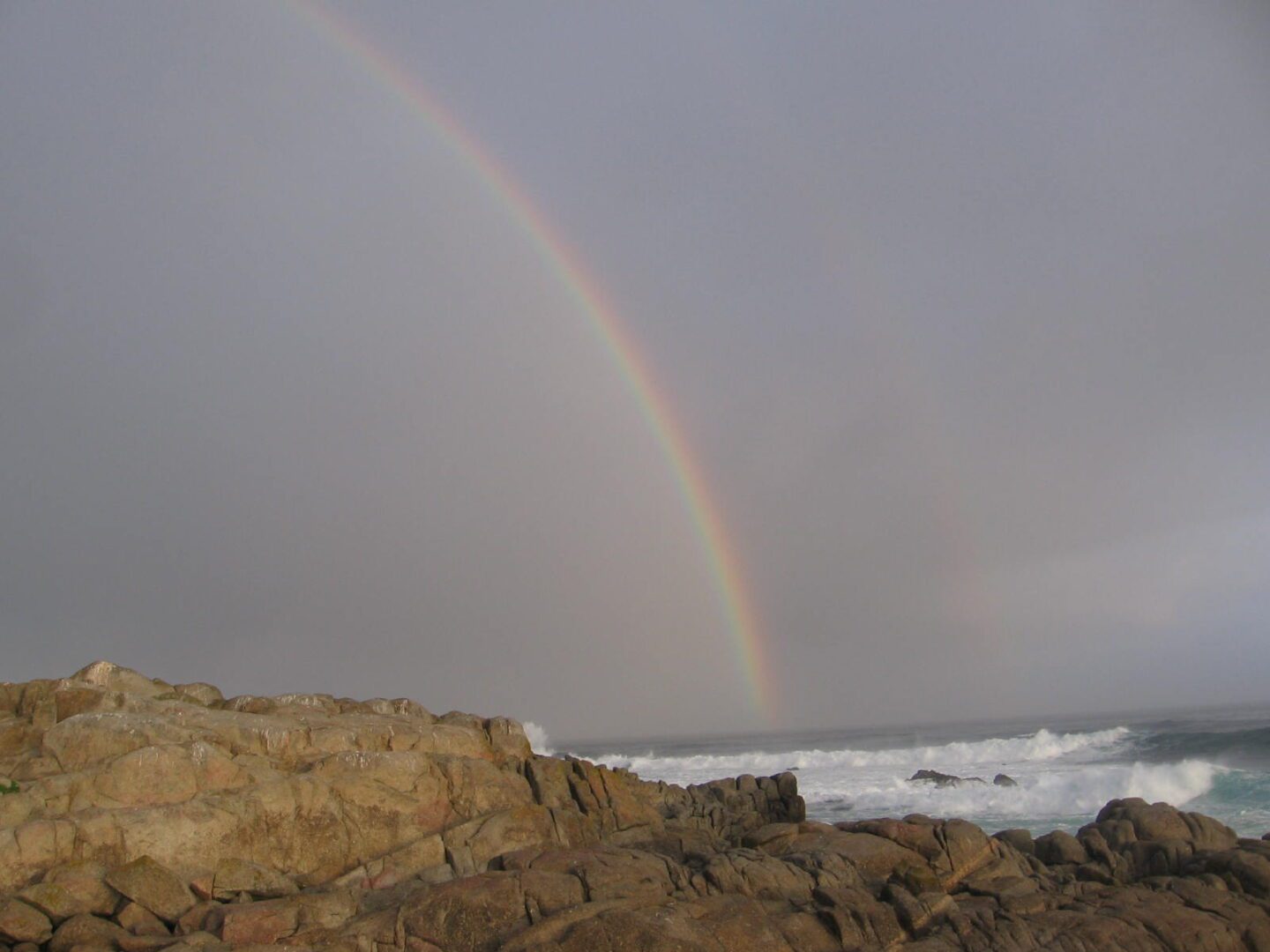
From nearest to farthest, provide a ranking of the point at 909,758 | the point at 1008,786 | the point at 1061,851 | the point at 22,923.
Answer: the point at 22,923 < the point at 1061,851 < the point at 1008,786 < the point at 909,758

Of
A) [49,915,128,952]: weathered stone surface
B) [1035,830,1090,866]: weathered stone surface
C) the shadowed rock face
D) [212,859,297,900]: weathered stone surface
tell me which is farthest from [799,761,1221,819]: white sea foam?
[49,915,128,952]: weathered stone surface

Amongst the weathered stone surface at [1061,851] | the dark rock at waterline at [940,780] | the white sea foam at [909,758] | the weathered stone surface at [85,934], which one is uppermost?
the white sea foam at [909,758]

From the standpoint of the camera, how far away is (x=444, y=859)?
61.9ft

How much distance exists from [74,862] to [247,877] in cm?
285

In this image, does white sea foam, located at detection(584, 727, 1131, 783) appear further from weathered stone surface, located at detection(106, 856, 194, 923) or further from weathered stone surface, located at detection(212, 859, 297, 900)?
weathered stone surface, located at detection(106, 856, 194, 923)

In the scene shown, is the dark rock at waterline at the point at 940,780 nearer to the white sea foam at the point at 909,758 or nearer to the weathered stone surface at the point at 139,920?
the white sea foam at the point at 909,758

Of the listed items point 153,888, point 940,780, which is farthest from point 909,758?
point 153,888

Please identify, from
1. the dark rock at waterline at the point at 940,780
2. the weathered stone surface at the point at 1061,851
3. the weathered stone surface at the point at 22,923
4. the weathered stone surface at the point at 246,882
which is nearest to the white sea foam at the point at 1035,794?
the dark rock at waterline at the point at 940,780

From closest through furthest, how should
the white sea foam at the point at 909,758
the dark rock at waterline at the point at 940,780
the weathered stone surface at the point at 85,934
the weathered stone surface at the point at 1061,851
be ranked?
Result: 1. the weathered stone surface at the point at 85,934
2. the weathered stone surface at the point at 1061,851
3. the dark rock at waterline at the point at 940,780
4. the white sea foam at the point at 909,758

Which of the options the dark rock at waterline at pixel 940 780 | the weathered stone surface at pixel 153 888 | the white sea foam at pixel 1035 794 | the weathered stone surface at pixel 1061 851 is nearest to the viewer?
the weathered stone surface at pixel 153 888

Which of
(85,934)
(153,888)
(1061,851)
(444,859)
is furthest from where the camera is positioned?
(1061,851)

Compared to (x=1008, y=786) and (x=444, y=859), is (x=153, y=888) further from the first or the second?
(x=1008, y=786)

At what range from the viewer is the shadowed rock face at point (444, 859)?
15188mm

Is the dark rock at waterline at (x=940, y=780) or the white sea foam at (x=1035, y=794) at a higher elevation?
the dark rock at waterline at (x=940, y=780)
